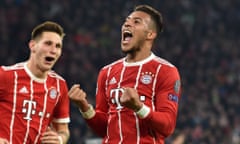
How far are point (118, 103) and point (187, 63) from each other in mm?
12541

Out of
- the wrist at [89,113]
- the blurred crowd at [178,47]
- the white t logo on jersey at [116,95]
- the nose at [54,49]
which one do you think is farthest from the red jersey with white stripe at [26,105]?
the blurred crowd at [178,47]

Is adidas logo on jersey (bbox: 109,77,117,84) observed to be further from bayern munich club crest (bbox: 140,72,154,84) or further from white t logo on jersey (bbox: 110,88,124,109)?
bayern munich club crest (bbox: 140,72,154,84)

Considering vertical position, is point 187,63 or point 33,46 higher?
point 33,46

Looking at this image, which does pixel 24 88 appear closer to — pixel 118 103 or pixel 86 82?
pixel 118 103

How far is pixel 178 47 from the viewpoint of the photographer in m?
17.8

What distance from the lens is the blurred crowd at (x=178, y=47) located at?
1457 centimetres

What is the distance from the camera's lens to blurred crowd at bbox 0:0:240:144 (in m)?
14.6

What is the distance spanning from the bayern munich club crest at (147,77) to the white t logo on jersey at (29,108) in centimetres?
99

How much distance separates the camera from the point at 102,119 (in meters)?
5.02

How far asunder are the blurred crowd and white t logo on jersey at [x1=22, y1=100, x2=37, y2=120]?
7.30m

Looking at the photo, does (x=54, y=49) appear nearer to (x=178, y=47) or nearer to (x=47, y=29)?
(x=47, y=29)

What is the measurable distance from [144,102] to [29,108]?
103 centimetres

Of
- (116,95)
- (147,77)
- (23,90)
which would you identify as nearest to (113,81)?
(116,95)

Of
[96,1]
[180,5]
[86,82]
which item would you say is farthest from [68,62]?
[180,5]
